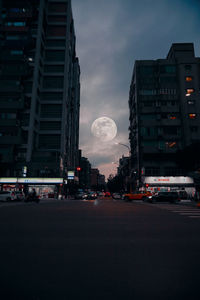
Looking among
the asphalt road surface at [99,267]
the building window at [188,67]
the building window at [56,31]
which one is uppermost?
the building window at [56,31]

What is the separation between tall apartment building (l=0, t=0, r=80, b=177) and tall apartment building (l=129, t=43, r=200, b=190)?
74.8ft

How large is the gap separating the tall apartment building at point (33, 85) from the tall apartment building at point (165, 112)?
22801 millimetres

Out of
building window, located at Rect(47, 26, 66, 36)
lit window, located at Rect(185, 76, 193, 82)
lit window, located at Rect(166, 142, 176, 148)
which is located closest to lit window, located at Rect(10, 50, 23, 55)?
building window, located at Rect(47, 26, 66, 36)

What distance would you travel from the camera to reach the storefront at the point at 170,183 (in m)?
49.8

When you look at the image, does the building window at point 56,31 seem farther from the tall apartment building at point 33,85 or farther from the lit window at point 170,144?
the lit window at point 170,144

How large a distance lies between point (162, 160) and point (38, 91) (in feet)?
132

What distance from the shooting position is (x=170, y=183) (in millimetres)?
50094

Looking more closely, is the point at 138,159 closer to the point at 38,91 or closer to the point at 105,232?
the point at 38,91

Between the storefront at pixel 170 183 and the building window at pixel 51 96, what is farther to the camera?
the building window at pixel 51 96

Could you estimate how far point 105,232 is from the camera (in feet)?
22.2

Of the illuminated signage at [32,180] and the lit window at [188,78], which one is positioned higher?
the lit window at [188,78]

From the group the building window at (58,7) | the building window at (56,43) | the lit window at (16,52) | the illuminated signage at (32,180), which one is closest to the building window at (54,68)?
the building window at (56,43)

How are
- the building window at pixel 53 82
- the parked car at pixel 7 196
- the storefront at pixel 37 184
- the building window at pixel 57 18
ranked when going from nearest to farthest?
the parked car at pixel 7 196, the storefront at pixel 37 184, the building window at pixel 53 82, the building window at pixel 57 18

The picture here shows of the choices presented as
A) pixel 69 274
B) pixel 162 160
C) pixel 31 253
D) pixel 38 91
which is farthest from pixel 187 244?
pixel 38 91
